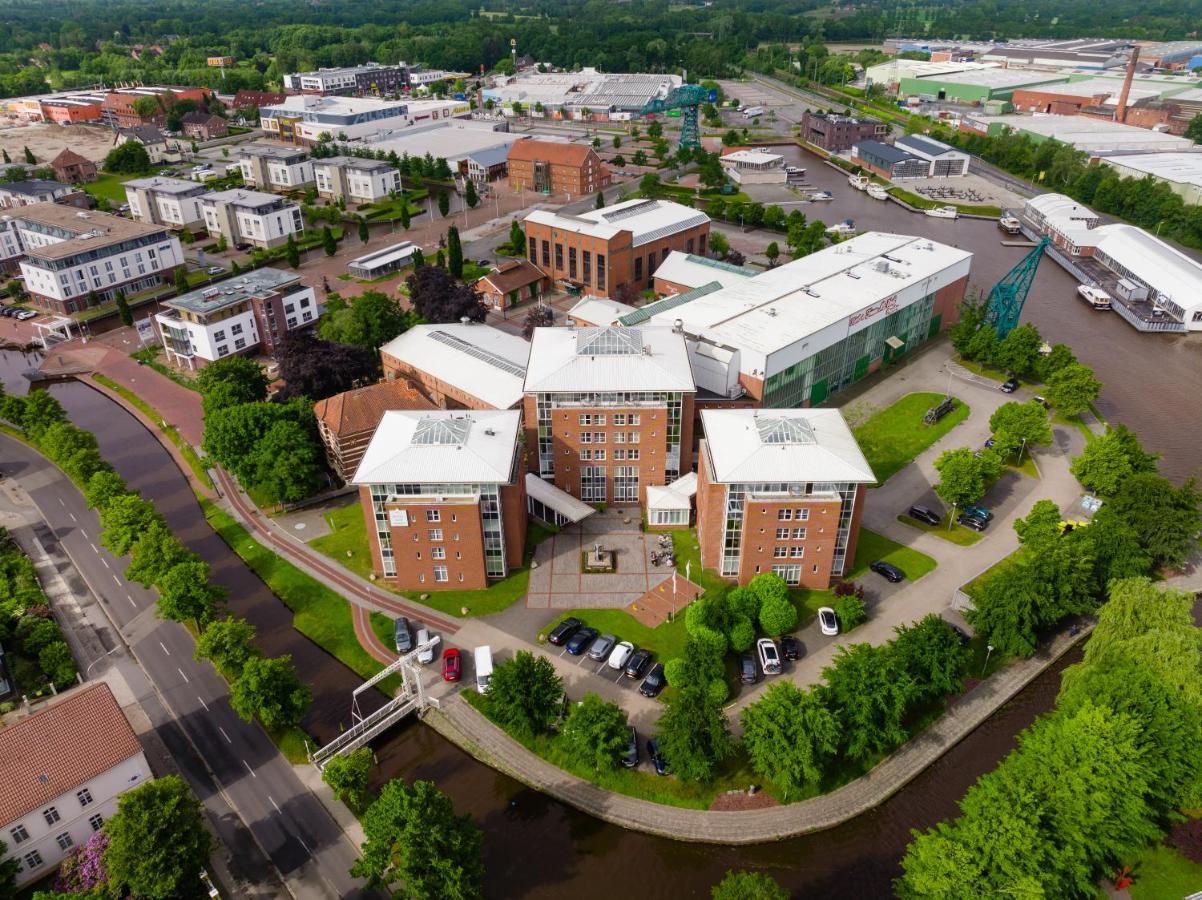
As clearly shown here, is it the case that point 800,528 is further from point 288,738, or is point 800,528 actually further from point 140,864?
point 140,864

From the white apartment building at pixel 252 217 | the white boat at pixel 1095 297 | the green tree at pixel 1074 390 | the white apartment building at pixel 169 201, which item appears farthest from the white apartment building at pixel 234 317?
the white boat at pixel 1095 297

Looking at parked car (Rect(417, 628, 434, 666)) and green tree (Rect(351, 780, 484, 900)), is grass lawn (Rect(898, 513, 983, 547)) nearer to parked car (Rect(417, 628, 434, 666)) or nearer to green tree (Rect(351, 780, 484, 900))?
parked car (Rect(417, 628, 434, 666))

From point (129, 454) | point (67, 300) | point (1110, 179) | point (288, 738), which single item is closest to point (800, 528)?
point (288, 738)

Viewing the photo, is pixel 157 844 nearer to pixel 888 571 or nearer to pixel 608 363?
pixel 608 363

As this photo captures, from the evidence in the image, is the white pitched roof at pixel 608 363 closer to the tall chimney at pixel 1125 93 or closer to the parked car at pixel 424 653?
the parked car at pixel 424 653

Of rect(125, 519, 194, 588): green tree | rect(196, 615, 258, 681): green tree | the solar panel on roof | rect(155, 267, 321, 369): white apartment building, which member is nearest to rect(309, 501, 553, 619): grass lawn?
rect(125, 519, 194, 588): green tree

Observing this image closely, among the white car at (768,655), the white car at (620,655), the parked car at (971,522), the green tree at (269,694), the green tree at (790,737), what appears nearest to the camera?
the green tree at (790,737)
